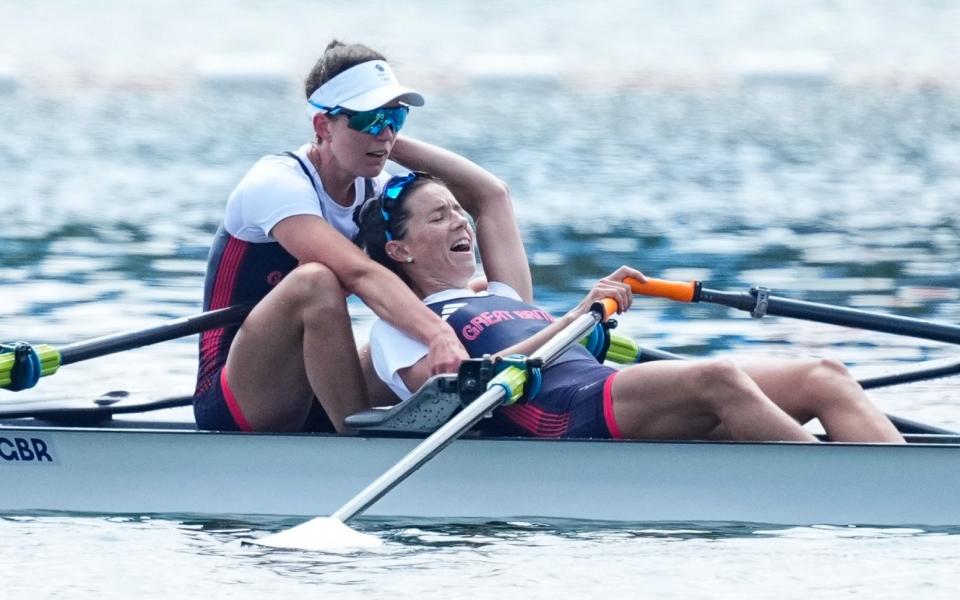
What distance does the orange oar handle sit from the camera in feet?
21.2

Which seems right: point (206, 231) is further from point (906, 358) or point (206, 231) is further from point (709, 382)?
point (709, 382)

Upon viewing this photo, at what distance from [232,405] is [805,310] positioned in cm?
211

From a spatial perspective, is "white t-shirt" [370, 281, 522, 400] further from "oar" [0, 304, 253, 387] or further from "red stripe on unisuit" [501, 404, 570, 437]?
Result: "oar" [0, 304, 253, 387]

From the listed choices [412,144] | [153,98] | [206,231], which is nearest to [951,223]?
[206,231]

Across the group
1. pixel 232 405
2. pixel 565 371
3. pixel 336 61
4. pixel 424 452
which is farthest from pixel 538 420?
pixel 336 61

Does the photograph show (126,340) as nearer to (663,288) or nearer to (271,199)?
(271,199)

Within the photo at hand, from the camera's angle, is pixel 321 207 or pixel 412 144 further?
pixel 412 144

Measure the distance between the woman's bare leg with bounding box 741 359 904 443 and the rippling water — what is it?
1.06 feet

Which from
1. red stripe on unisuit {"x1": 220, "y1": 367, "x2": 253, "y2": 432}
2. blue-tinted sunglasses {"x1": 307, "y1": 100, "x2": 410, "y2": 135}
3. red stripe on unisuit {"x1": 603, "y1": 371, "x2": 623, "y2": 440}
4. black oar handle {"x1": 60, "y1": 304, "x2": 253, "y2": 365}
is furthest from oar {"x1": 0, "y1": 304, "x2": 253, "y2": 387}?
red stripe on unisuit {"x1": 603, "y1": 371, "x2": 623, "y2": 440}

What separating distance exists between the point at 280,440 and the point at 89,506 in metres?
0.75

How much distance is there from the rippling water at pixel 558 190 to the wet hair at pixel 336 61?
4.98 feet

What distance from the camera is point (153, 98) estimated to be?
96.9 feet

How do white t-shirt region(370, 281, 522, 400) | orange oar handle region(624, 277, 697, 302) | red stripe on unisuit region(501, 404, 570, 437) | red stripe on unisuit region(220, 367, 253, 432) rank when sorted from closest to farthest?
red stripe on unisuit region(501, 404, 570, 437) < white t-shirt region(370, 281, 522, 400) < red stripe on unisuit region(220, 367, 253, 432) < orange oar handle region(624, 277, 697, 302)

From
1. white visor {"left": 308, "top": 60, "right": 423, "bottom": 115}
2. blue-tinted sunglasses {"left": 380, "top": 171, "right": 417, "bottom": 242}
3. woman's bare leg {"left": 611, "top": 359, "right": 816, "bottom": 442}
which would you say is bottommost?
woman's bare leg {"left": 611, "top": 359, "right": 816, "bottom": 442}
